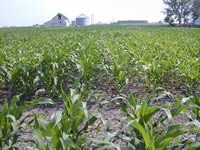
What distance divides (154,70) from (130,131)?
2572 millimetres

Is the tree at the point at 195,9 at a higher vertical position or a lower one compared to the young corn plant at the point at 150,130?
higher

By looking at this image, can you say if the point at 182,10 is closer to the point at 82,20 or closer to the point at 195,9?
the point at 195,9

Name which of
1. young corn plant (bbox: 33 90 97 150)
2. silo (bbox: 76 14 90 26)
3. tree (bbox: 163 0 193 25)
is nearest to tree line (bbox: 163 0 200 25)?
tree (bbox: 163 0 193 25)

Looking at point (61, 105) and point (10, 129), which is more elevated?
point (10, 129)

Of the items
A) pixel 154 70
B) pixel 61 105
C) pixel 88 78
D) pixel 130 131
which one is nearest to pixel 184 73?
pixel 154 70

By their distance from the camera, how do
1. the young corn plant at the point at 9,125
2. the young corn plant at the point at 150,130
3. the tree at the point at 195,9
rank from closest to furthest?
1. the young corn plant at the point at 150,130
2. the young corn plant at the point at 9,125
3. the tree at the point at 195,9

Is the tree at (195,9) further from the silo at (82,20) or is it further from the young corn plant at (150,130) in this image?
the young corn plant at (150,130)

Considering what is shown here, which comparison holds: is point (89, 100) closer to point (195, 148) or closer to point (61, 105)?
point (61, 105)

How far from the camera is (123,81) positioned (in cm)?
Answer: 438

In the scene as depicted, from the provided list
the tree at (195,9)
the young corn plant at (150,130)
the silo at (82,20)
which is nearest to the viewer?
the young corn plant at (150,130)

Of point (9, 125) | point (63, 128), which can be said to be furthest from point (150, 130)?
point (9, 125)

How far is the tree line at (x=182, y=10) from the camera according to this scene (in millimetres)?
63188

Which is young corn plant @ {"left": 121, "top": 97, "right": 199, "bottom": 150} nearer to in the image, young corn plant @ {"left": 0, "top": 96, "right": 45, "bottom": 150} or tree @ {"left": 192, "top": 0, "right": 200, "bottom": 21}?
young corn plant @ {"left": 0, "top": 96, "right": 45, "bottom": 150}

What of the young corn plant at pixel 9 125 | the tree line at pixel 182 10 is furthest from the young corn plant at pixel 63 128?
the tree line at pixel 182 10
